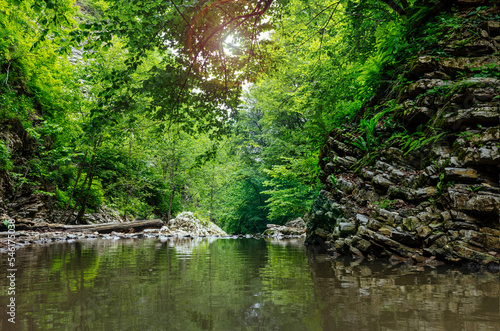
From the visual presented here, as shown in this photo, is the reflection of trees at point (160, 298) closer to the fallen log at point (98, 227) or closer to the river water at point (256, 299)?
the river water at point (256, 299)

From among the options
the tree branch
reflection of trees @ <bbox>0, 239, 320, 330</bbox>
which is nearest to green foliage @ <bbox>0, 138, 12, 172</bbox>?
reflection of trees @ <bbox>0, 239, 320, 330</bbox>

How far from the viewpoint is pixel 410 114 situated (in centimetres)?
504

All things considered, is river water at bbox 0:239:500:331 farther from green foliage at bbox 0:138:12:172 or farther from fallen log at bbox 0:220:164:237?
fallen log at bbox 0:220:164:237

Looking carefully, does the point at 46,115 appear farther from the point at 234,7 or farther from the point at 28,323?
the point at 28,323

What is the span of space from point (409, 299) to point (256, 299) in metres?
1.24

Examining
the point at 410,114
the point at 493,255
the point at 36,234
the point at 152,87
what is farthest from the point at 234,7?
the point at 36,234

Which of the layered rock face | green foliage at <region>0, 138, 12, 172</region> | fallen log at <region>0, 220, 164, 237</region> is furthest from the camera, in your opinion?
fallen log at <region>0, 220, 164, 237</region>

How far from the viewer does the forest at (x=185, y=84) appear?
371 centimetres

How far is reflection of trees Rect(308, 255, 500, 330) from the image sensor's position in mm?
1586

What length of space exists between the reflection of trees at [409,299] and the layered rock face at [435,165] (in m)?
0.75

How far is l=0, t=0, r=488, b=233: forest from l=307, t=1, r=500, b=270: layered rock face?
0.33 metres

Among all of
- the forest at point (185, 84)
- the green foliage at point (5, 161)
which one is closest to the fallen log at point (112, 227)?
the forest at point (185, 84)

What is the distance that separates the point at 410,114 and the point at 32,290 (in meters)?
6.25

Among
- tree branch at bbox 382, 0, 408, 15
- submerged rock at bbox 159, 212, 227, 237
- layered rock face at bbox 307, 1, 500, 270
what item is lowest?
submerged rock at bbox 159, 212, 227, 237
